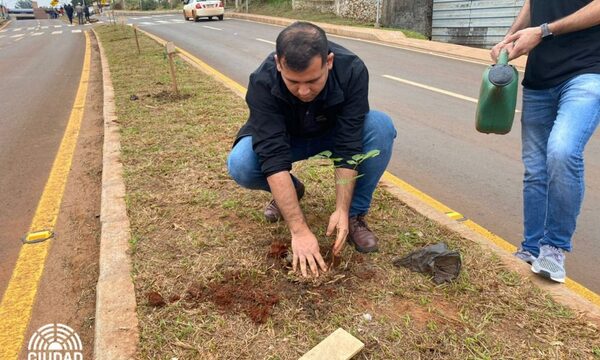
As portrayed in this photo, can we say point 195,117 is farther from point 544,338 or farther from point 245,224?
point 544,338

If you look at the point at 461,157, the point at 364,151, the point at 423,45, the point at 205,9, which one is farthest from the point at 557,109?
the point at 205,9

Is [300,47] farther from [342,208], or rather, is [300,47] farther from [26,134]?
[26,134]

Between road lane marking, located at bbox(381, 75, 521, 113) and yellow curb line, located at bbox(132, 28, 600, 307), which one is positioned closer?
yellow curb line, located at bbox(132, 28, 600, 307)

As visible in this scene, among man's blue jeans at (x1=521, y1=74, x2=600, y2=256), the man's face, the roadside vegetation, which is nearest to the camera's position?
the man's face

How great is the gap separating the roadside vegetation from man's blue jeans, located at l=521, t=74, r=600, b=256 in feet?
46.4

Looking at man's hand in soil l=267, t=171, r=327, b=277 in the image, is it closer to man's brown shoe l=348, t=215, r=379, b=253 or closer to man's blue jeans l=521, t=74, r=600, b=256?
man's brown shoe l=348, t=215, r=379, b=253

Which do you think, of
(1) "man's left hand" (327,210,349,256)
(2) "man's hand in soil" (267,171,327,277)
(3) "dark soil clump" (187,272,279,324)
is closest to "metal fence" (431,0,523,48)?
(1) "man's left hand" (327,210,349,256)

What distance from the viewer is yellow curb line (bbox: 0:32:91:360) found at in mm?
2156

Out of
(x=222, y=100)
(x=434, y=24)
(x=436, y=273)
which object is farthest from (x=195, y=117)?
(x=434, y=24)

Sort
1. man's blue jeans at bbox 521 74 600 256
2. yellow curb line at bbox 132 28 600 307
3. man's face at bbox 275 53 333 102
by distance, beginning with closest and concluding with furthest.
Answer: man's face at bbox 275 53 333 102 → man's blue jeans at bbox 521 74 600 256 → yellow curb line at bbox 132 28 600 307

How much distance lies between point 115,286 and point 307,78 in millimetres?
1293

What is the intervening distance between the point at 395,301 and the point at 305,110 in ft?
3.17

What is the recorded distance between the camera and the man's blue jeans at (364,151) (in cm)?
244

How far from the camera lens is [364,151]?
245 cm
